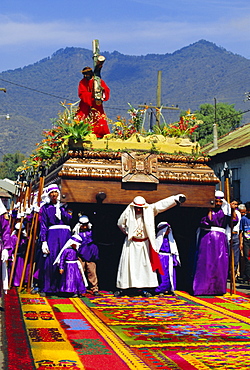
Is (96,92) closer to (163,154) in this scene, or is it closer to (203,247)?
(163,154)

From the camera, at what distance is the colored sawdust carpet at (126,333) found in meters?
6.72

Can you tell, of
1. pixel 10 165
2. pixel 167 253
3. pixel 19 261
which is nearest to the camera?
pixel 167 253

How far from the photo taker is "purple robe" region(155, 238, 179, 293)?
40.2ft

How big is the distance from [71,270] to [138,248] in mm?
1235

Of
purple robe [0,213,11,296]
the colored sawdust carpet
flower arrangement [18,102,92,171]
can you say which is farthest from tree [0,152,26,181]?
purple robe [0,213,11,296]

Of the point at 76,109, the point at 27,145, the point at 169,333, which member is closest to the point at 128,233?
the point at 76,109

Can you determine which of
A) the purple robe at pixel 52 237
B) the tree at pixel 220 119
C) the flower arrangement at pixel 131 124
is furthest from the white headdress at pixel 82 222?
the tree at pixel 220 119

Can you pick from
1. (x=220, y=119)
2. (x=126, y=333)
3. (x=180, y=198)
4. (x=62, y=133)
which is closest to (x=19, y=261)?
(x=62, y=133)

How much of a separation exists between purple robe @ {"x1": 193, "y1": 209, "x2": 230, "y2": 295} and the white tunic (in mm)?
933

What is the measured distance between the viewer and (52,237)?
1200cm

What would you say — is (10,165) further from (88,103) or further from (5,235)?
(5,235)

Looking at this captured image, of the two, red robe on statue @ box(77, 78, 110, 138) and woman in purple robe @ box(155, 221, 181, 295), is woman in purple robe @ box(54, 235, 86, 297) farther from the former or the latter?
red robe on statue @ box(77, 78, 110, 138)

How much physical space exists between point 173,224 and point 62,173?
3.23 m

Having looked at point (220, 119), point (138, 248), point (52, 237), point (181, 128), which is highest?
point (220, 119)
